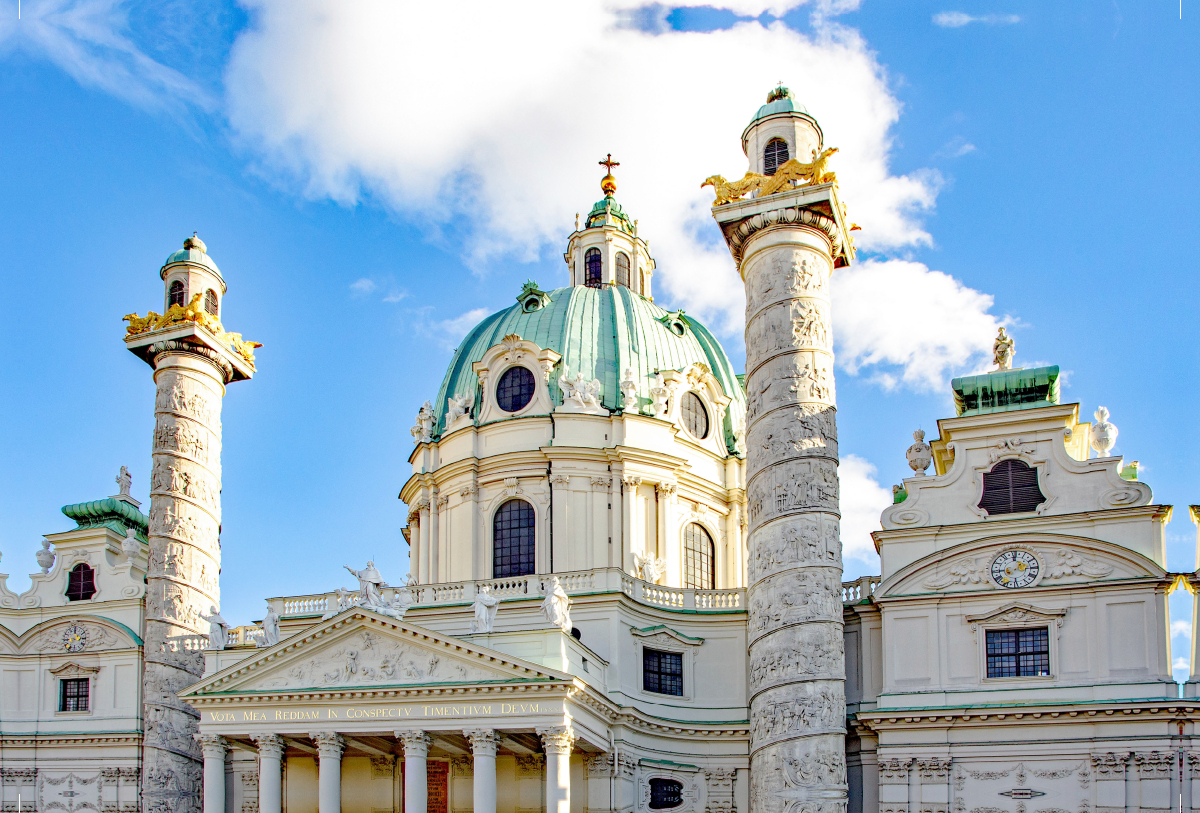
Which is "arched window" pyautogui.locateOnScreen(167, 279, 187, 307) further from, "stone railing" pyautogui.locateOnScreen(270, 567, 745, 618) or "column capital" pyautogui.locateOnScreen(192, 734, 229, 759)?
"column capital" pyautogui.locateOnScreen(192, 734, 229, 759)

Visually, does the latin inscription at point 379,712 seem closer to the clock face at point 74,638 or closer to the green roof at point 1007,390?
the clock face at point 74,638

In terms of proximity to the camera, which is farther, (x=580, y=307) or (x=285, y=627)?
(x=580, y=307)

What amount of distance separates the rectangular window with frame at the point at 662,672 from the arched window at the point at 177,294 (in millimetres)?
17759

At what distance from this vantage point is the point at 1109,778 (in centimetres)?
3094

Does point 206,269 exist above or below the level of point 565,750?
above

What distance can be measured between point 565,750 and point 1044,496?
12991mm

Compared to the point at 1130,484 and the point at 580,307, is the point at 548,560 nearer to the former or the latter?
the point at 580,307

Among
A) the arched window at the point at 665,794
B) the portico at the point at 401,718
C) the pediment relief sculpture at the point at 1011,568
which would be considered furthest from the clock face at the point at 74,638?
the pediment relief sculpture at the point at 1011,568

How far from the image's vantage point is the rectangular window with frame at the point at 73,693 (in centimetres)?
4000

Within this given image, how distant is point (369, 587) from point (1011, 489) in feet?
52.3

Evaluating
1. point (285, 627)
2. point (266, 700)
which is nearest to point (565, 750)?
point (266, 700)

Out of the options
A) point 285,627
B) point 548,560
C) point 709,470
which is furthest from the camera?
point 709,470

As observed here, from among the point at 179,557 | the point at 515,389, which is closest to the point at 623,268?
the point at 515,389

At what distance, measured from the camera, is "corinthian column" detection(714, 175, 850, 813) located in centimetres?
3108
